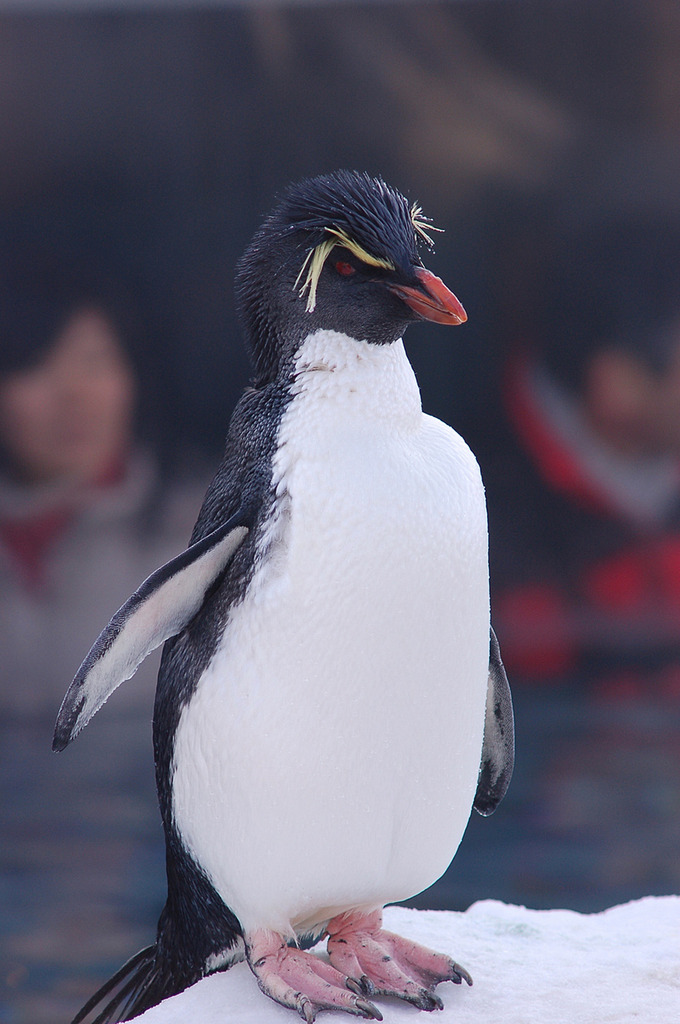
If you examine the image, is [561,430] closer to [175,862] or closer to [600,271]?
[600,271]

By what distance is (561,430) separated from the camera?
15.4 feet

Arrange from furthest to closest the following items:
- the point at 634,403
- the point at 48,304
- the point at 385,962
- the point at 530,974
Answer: the point at 634,403 → the point at 48,304 → the point at 530,974 → the point at 385,962

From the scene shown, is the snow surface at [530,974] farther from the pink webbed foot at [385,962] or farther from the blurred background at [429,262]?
the blurred background at [429,262]

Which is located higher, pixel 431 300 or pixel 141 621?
pixel 431 300

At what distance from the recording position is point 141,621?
136 cm

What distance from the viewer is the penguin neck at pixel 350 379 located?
4.36ft

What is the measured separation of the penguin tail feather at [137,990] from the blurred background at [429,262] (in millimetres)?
2551

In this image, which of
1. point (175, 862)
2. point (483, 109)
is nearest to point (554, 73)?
point (483, 109)

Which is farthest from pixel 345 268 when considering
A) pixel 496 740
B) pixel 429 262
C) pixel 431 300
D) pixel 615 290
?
pixel 615 290

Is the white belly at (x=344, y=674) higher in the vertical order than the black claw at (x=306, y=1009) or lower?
higher

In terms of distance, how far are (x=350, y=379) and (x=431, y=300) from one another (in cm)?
13

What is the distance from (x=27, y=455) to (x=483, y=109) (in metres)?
2.20

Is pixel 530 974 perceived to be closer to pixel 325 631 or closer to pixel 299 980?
pixel 299 980

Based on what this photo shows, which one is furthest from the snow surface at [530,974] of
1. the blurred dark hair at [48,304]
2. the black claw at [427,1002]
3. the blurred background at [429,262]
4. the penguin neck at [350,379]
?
the blurred dark hair at [48,304]
